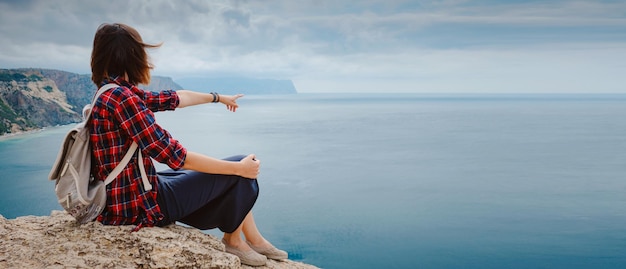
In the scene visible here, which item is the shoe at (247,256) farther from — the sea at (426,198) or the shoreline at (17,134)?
the shoreline at (17,134)

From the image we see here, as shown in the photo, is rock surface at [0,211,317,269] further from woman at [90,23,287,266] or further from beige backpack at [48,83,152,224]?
beige backpack at [48,83,152,224]

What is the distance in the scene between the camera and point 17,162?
39656mm

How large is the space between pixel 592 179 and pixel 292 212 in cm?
2294

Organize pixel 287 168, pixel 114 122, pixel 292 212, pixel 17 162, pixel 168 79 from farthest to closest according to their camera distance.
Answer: pixel 168 79 < pixel 17 162 < pixel 287 168 < pixel 292 212 < pixel 114 122

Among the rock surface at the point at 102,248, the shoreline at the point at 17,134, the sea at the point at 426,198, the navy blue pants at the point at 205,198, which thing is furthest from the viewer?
the shoreline at the point at 17,134

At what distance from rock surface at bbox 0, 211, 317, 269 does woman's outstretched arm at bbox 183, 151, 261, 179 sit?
0.53m

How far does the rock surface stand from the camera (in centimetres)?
265

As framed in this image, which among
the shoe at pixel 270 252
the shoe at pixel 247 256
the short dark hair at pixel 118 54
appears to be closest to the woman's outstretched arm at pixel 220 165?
the short dark hair at pixel 118 54

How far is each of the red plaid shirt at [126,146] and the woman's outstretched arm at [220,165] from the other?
0.25 feet

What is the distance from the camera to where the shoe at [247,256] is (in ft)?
10.9

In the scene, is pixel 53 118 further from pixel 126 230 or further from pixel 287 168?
pixel 126 230

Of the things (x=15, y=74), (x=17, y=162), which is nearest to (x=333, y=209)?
(x=17, y=162)

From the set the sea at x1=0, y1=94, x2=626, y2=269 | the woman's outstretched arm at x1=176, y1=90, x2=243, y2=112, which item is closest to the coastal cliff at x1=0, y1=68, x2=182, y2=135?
the sea at x1=0, y1=94, x2=626, y2=269

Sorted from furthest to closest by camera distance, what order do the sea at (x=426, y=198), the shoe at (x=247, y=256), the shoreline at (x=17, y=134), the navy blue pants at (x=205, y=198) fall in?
the shoreline at (x=17, y=134) → the sea at (x=426, y=198) → the shoe at (x=247, y=256) → the navy blue pants at (x=205, y=198)
